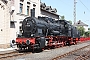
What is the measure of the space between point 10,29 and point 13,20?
4.49ft

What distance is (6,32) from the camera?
1093 inches

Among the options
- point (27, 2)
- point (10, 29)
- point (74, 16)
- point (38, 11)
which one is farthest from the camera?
point (74, 16)

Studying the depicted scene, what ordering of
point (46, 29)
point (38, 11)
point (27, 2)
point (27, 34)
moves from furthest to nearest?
point (38, 11), point (27, 2), point (46, 29), point (27, 34)

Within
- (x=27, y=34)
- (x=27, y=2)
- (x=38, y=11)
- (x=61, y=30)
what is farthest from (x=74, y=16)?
(x=27, y=34)

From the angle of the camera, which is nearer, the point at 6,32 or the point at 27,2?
the point at 6,32

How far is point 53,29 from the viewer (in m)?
24.9

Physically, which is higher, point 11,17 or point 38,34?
point 11,17

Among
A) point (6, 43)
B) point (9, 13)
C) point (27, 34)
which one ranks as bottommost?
point (6, 43)

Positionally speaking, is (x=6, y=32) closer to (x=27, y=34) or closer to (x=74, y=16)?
(x=27, y=34)

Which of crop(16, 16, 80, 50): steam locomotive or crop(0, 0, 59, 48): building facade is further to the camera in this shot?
crop(0, 0, 59, 48): building facade

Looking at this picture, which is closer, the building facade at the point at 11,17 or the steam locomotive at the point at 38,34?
the steam locomotive at the point at 38,34

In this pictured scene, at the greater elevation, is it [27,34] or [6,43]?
[27,34]

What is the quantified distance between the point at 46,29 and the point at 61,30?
18.9ft

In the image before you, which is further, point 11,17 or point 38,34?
point 11,17
